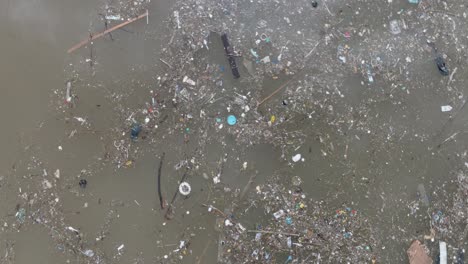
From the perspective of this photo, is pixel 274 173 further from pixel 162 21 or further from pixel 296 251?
pixel 162 21

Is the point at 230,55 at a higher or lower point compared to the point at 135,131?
higher

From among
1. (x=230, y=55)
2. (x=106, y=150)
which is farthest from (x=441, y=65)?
(x=106, y=150)

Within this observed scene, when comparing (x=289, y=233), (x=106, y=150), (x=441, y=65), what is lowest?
(x=289, y=233)

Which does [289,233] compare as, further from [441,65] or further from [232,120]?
[441,65]

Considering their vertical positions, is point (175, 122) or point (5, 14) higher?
point (5, 14)

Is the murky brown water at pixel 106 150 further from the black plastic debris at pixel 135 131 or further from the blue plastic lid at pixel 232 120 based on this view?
the blue plastic lid at pixel 232 120

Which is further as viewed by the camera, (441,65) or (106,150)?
(441,65)

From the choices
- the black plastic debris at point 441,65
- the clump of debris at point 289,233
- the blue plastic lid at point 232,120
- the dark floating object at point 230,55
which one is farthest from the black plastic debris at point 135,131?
the black plastic debris at point 441,65

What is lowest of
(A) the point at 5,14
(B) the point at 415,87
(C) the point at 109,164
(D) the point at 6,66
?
(B) the point at 415,87

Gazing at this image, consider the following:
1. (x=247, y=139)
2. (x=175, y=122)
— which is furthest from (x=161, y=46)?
(x=247, y=139)
